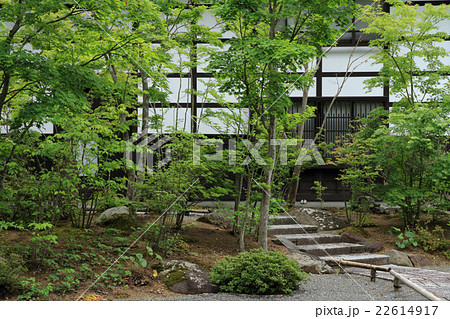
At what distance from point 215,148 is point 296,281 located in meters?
3.79

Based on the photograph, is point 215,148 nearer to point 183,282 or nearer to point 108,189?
point 108,189

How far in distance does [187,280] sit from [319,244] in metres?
5.19

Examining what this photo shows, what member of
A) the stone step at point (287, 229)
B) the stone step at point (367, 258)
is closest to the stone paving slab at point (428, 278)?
the stone step at point (367, 258)

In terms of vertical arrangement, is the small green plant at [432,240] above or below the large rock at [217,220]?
below

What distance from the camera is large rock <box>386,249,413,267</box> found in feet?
32.6

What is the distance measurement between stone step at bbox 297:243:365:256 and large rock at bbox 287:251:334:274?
3.85 ft

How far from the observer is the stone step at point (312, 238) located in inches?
417

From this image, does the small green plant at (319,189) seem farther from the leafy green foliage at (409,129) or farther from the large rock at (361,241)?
the large rock at (361,241)

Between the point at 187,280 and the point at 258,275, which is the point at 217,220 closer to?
the point at 187,280

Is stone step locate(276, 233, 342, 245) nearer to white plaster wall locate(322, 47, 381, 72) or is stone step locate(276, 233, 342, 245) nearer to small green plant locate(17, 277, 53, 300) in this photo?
white plaster wall locate(322, 47, 381, 72)

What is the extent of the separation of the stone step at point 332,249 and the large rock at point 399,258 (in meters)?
0.74

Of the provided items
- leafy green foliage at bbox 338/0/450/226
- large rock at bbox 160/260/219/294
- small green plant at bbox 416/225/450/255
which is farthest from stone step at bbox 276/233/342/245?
large rock at bbox 160/260/219/294

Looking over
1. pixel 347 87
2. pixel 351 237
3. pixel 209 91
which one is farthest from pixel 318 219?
pixel 209 91

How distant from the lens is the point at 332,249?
33.3 feet
